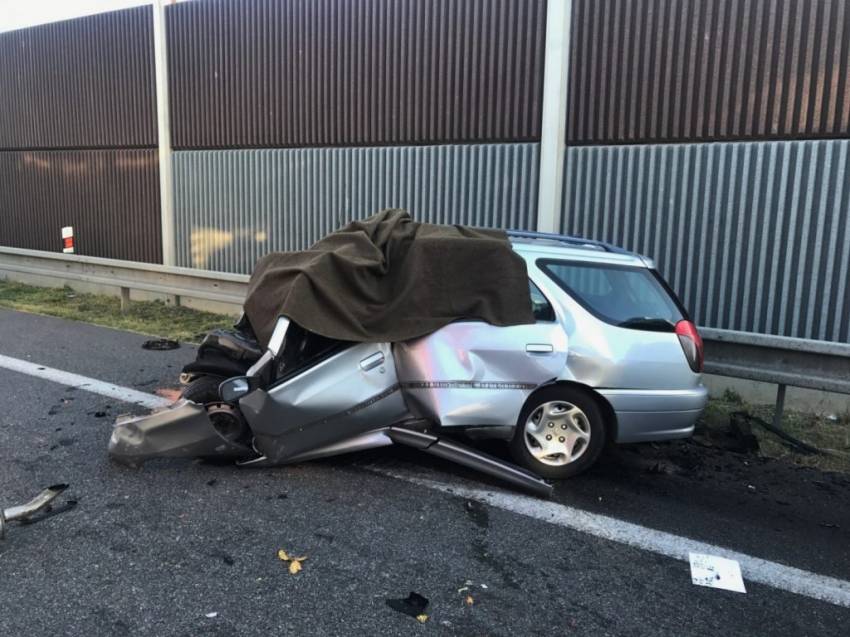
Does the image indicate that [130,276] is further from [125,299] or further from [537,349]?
[537,349]

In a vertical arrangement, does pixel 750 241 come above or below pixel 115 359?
above

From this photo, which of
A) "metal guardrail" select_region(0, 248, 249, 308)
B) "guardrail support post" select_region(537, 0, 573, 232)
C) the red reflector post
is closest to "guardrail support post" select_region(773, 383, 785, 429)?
"guardrail support post" select_region(537, 0, 573, 232)

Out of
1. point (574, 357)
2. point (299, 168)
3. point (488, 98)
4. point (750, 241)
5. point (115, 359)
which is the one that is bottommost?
point (115, 359)

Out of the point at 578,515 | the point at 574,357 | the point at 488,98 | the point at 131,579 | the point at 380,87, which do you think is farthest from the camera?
the point at 380,87

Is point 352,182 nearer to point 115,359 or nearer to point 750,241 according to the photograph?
point 115,359

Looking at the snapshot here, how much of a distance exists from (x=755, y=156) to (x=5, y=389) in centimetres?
778

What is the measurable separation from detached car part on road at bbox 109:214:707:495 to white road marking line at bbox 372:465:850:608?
192 mm

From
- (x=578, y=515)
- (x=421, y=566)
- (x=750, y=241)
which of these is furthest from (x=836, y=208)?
(x=421, y=566)

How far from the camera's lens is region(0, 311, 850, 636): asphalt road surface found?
3.16 m

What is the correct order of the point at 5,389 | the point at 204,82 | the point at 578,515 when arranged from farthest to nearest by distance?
the point at 204,82 → the point at 5,389 → the point at 578,515

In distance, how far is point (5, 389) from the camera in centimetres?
651

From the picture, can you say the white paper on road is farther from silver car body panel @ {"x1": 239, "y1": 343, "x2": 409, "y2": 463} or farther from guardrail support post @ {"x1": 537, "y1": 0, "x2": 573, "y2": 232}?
guardrail support post @ {"x1": 537, "y1": 0, "x2": 573, "y2": 232}

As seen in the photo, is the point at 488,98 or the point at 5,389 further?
the point at 488,98

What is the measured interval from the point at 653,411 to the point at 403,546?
6.92 feet
